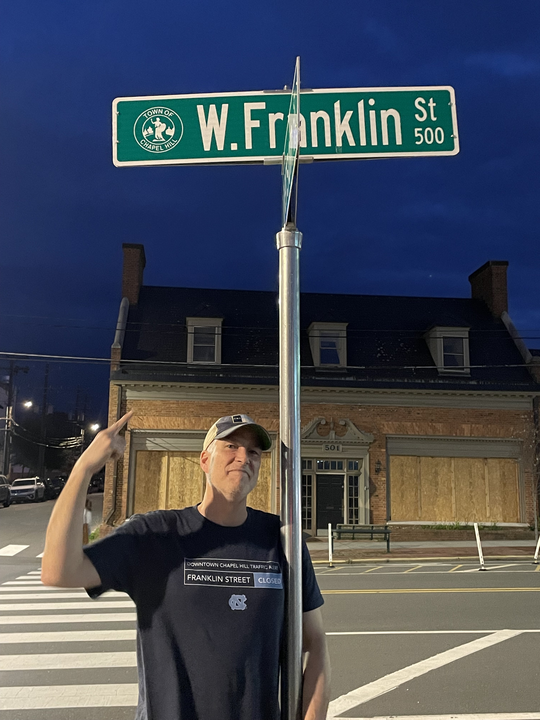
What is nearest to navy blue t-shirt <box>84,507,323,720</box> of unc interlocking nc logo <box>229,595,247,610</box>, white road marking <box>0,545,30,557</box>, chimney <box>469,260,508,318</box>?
unc interlocking nc logo <box>229,595,247,610</box>

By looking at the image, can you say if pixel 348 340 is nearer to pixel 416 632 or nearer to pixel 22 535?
pixel 22 535

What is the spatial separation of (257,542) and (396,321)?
2514cm

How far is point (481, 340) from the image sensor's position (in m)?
26.2

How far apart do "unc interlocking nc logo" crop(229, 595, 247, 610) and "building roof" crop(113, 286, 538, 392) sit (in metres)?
21.0

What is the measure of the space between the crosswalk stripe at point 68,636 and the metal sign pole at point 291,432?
7338 millimetres

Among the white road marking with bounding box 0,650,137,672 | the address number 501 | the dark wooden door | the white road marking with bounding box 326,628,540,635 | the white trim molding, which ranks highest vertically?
the white trim molding

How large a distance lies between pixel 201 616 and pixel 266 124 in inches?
77.3

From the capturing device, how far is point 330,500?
23.2 metres

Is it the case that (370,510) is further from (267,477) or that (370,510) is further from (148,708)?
(148,708)

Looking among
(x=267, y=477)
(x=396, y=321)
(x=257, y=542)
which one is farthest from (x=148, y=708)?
(x=396, y=321)

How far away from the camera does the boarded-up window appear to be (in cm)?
2319

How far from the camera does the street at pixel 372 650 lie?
6168mm

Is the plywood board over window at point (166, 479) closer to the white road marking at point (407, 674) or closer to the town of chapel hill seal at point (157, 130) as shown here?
the white road marking at point (407, 674)

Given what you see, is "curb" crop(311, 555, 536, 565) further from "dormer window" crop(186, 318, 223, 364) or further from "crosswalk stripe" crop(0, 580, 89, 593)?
"dormer window" crop(186, 318, 223, 364)
